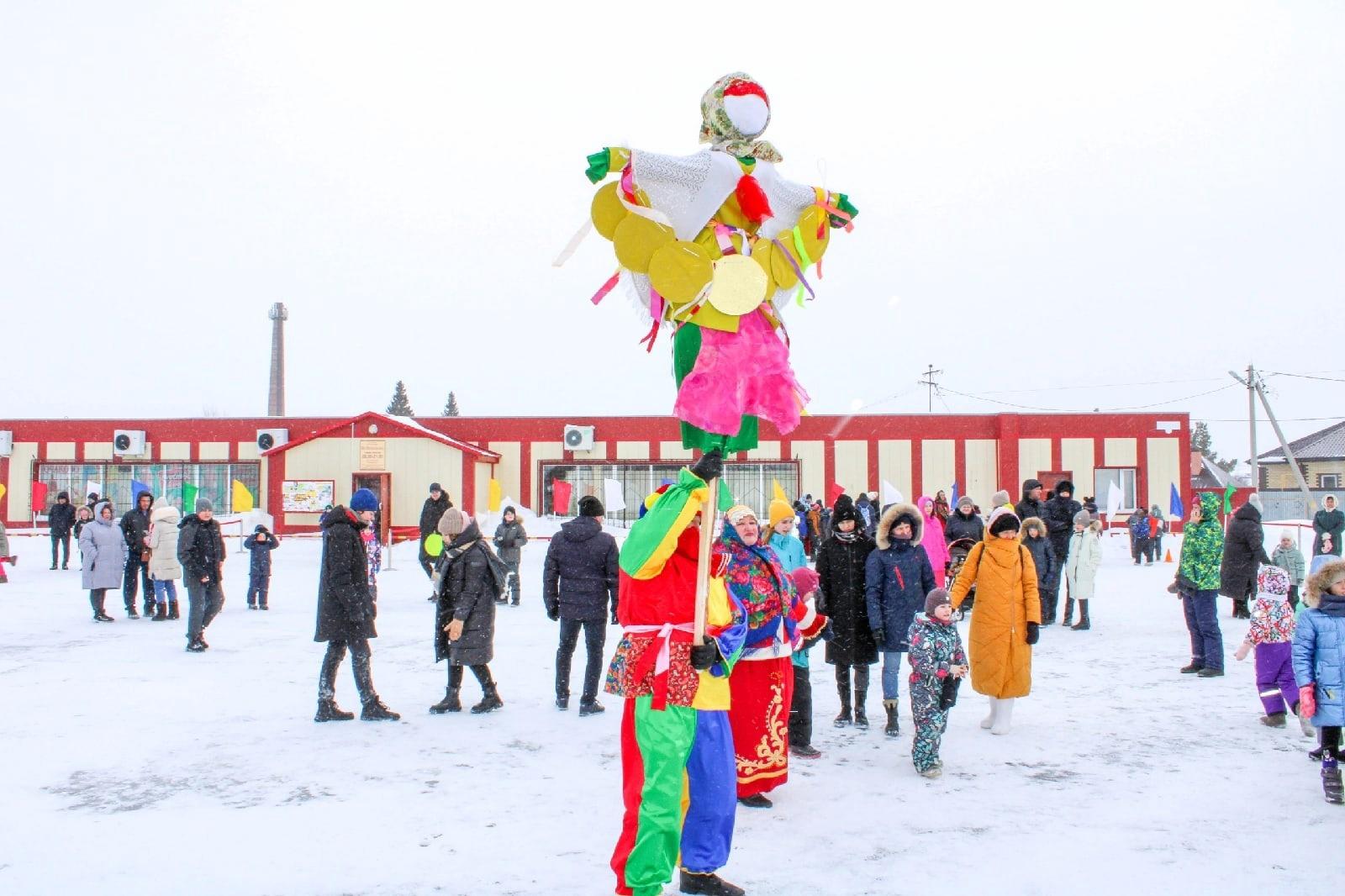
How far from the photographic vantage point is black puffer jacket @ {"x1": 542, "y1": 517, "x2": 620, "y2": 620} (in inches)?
281

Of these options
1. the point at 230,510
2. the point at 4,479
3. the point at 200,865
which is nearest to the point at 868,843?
the point at 200,865

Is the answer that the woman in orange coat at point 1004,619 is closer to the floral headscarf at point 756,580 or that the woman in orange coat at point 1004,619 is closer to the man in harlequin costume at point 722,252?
the floral headscarf at point 756,580

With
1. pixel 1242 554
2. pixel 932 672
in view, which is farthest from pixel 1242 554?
pixel 932 672

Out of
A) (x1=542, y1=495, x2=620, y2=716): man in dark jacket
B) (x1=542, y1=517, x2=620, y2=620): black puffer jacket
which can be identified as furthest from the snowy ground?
(x1=542, y1=517, x2=620, y2=620): black puffer jacket

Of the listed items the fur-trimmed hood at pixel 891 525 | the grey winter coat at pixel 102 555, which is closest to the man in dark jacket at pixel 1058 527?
the fur-trimmed hood at pixel 891 525

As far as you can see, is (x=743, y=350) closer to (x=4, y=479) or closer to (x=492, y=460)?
(x=492, y=460)

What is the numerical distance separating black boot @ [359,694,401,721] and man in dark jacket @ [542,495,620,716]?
1236 mm

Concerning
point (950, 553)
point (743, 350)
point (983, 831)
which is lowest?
point (983, 831)

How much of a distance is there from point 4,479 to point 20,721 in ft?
97.7

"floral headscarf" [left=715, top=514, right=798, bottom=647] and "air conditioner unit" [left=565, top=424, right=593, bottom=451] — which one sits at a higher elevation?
"air conditioner unit" [left=565, top=424, right=593, bottom=451]

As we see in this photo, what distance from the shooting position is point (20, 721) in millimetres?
6844

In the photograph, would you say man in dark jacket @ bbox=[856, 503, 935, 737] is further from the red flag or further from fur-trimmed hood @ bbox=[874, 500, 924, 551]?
the red flag

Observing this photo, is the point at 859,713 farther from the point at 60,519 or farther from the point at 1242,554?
the point at 60,519

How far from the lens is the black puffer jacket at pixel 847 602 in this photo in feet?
21.9
